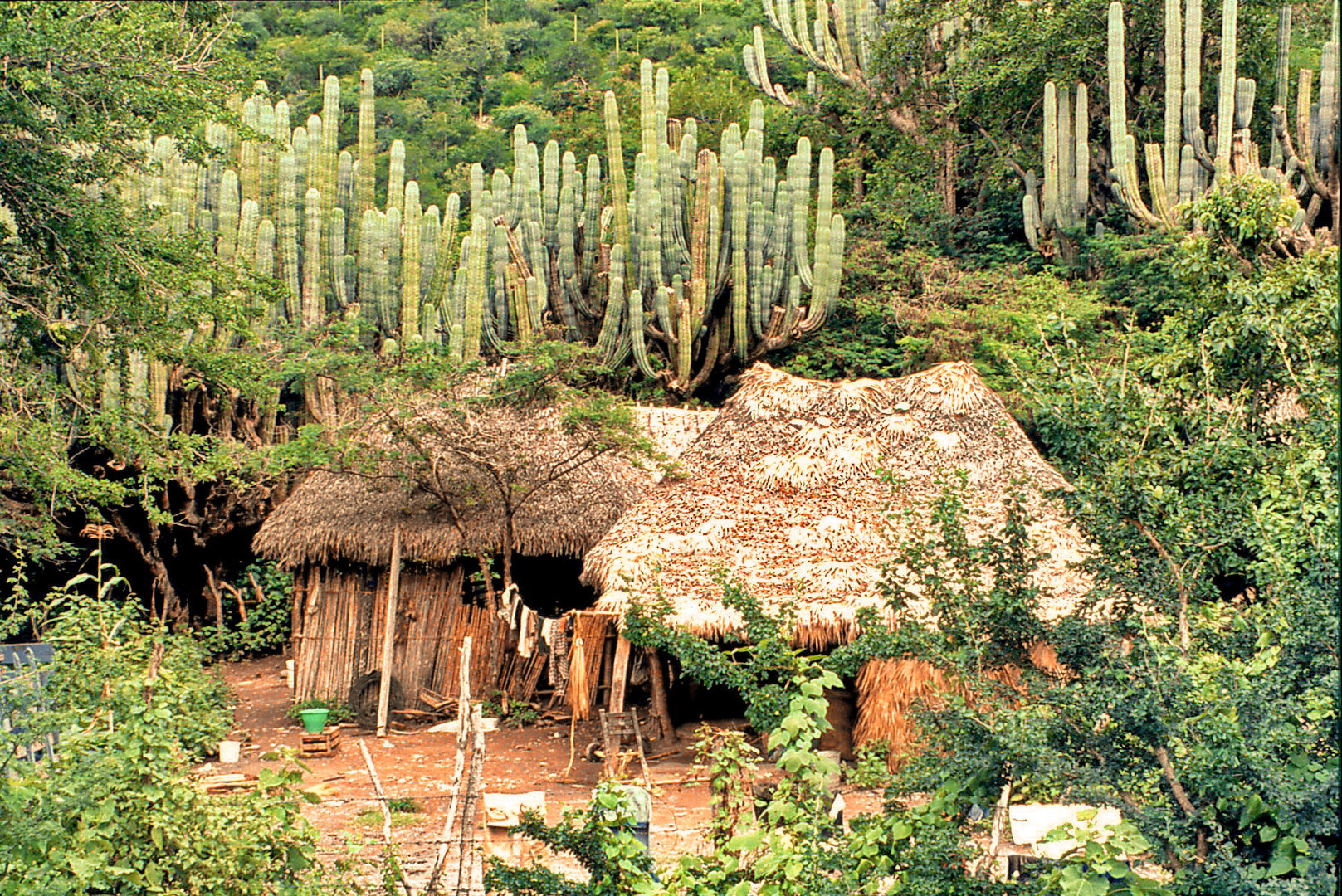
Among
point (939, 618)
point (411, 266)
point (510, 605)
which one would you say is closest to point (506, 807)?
point (939, 618)

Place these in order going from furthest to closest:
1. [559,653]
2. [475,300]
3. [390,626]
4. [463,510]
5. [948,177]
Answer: [948,177]
[475,300]
[463,510]
[390,626]
[559,653]

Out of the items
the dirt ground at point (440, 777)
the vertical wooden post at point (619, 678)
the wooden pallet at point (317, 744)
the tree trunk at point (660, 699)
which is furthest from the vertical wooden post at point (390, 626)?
the vertical wooden post at point (619, 678)

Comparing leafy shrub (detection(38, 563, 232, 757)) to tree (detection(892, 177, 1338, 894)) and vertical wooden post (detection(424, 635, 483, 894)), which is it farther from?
tree (detection(892, 177, 1338, 894))

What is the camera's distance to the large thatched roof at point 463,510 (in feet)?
42.4

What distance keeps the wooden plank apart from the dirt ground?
25.0 inches

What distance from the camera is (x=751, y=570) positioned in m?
10.7

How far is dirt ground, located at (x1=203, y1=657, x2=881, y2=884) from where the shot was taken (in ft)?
27.6

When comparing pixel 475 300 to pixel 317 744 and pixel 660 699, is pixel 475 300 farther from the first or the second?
pixel 660 699

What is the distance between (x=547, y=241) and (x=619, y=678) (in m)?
7.87

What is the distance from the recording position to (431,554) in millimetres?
12891

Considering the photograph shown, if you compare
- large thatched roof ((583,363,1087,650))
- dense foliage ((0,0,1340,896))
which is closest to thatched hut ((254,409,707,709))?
large thatched roof ((583,363,1087,650))

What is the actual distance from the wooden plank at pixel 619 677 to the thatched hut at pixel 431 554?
2.41 metres

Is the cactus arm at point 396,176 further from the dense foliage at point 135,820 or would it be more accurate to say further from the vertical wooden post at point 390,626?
the dense foliage at point 135,820

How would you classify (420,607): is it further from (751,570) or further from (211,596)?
(211,596)
